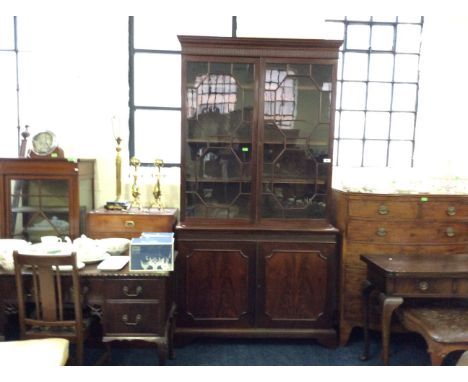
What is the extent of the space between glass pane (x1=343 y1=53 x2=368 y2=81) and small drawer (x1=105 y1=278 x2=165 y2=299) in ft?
7.97

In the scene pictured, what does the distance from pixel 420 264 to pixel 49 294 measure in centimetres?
204

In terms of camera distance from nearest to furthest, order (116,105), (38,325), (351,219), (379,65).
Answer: (38,325)
(351,219)
(116,105)
(379,65)

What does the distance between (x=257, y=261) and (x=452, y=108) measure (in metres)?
2.04

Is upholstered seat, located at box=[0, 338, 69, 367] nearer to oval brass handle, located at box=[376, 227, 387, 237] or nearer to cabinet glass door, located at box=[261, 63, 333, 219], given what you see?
cabinet glass door, located at box=[261, 63, 333, 219]

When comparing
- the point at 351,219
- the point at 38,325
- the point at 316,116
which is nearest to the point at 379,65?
the point at 316,116

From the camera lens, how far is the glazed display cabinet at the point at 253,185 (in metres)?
2.72

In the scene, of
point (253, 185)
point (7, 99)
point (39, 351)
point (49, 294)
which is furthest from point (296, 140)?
point (7, 99)

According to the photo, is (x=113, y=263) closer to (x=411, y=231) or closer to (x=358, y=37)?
(x=411, y=231)

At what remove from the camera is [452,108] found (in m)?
3.26

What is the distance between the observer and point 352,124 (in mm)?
3496

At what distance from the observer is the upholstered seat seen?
5.28 ft

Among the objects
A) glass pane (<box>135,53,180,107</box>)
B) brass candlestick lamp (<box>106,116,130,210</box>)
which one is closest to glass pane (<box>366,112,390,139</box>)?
glass pane (<box>135,53,180,107</box>)

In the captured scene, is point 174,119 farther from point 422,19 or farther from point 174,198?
point 422,19

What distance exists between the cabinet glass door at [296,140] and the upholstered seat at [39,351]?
1519mm
